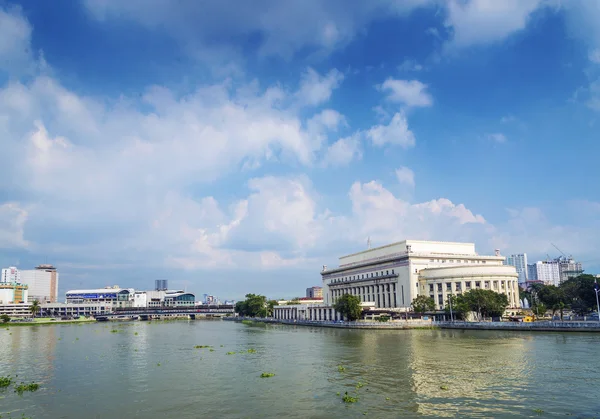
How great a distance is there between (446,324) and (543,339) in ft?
135

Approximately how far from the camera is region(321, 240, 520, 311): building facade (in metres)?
148

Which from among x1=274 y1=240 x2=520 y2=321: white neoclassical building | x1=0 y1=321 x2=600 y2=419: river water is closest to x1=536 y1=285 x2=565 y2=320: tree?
x1=274 y1=240 x2=520 y2=321: white neoclassical building

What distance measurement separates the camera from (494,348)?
68.0 meters

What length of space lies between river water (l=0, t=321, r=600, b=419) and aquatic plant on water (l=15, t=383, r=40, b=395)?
48 centimetres

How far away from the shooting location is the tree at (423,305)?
14388 centimetres

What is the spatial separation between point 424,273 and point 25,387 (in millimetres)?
136232

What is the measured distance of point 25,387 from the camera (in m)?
43.2

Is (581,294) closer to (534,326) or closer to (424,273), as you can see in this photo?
(424,273)

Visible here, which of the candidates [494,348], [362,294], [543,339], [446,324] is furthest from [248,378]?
[362,294]

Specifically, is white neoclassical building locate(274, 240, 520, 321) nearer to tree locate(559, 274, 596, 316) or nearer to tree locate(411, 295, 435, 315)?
tree locate(411, 295, 435, 315)

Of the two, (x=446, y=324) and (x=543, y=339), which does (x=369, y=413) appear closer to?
(x=543, y=339)

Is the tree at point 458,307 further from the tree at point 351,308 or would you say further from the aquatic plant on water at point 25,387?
the aquatic plant on water at point 25,387

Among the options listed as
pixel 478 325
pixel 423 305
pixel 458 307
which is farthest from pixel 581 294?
pixel 478 325

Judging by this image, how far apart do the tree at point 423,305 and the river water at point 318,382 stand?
7179cm
